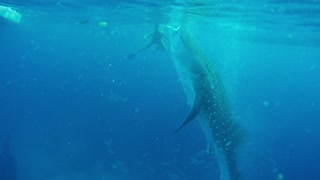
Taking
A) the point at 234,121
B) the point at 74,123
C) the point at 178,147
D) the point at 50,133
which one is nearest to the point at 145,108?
the point at 74,123

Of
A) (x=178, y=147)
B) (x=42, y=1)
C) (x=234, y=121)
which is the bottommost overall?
(x=178, y=147)

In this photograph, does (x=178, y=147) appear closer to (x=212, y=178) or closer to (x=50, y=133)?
(x=212, y=178)

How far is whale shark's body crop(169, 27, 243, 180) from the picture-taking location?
4.46m

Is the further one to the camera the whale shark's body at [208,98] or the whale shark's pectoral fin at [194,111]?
the whale shark's body at [208,98]

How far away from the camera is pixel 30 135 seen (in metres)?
26.6

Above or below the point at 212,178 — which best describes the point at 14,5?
above

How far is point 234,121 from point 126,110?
101 ft

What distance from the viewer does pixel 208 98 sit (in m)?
4.54

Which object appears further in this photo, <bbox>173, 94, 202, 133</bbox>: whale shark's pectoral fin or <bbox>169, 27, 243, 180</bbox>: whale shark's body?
<bbox>169, 27, 243, 180</bbox>: whale shark's body

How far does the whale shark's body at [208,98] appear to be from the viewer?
4465 millimetres

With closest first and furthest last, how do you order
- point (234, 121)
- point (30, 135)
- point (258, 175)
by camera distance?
point (234, 121)
point (258, 175)
point (30, 135)

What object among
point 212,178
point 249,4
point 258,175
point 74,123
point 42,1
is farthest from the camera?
point 74,123

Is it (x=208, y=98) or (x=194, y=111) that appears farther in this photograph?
(x=208, y=98)

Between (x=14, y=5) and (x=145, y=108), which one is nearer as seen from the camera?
(x=14, y=5)
